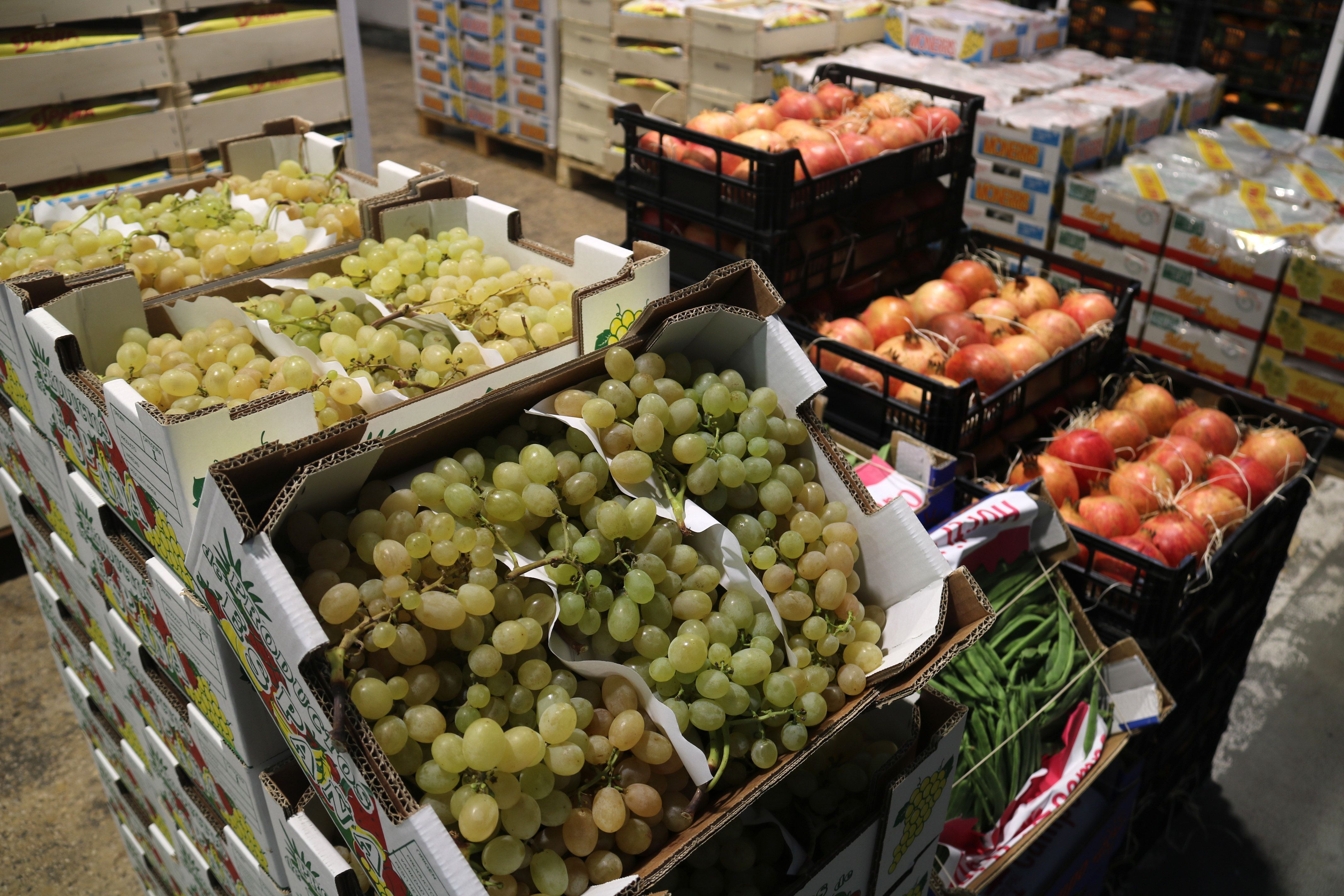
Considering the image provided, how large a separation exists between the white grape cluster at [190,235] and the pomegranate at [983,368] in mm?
1306

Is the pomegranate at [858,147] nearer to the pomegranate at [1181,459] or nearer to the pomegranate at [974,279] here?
the pomegranate at [974,279]

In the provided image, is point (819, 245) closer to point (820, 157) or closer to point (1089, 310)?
point (820, 157)

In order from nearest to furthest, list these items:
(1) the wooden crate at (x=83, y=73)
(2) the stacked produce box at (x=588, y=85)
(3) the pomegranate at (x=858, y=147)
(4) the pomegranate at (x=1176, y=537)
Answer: (4) the pomegranate at (x=1176, y=537) → (3) the pomegranate at (x=858, y=147) → (1) the wooden crate at (x=83, y=73) → (2) the stacked produce box at (x=588, y=85)

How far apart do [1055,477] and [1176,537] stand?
258 mm

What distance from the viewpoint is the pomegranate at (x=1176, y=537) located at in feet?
6.23

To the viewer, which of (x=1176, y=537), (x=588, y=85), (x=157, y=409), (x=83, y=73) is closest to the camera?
(x=157, y=409)

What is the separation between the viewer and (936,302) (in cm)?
242

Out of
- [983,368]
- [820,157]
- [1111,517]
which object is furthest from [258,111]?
[1111,517]

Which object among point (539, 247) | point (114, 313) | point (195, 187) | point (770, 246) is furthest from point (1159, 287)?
point (114, 313)

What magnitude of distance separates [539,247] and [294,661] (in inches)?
36.7

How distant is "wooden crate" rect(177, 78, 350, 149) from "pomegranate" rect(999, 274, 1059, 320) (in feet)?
8.61

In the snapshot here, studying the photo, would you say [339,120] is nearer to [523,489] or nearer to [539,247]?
[539,247]

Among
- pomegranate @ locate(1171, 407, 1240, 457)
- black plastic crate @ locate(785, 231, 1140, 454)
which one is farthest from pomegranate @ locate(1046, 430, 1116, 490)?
pomegranate @ locate(1171, 407, 1240, 457)

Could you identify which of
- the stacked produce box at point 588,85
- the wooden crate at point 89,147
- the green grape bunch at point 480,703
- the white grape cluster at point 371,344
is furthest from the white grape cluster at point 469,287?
the stacked produce box at point 588,85
